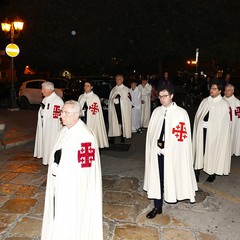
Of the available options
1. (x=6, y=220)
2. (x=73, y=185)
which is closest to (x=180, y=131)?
(x=73, y=185)

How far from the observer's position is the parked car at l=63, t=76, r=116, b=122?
44.8 feet

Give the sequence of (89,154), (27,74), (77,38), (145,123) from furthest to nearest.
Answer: (27,74) → (77,38) → (145,123) → (89,154)

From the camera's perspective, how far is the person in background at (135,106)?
12.0 m

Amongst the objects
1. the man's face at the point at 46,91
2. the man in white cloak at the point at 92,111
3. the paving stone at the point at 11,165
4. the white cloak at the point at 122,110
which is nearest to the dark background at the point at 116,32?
the white cloak at the point at 122,110

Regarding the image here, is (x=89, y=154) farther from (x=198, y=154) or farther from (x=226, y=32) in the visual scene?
(x=226, y=32)

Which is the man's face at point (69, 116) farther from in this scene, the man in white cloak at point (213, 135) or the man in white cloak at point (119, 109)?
the man in white cloak at point (119, 109)

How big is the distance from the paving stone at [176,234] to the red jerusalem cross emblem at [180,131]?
4.27ft

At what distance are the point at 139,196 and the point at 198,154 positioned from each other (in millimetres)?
1529

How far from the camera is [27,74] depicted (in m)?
31.3

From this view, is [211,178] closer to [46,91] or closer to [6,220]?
[46,91]

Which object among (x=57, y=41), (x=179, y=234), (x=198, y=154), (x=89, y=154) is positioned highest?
(x=57, y=41)

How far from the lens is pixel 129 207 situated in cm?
571

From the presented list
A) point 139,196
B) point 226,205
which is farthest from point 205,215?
point 139,196

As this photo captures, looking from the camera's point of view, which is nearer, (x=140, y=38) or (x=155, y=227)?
(x=155, y=227)
